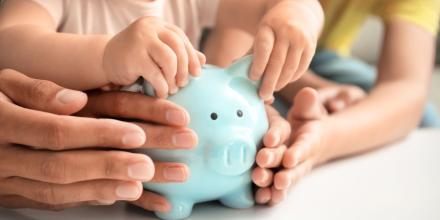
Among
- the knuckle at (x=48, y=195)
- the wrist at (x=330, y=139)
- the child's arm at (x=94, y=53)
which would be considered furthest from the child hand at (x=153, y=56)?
the wrist at (x=330, y=139)

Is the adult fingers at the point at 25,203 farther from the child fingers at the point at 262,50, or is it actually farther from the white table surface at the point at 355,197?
the child fingers at the point at 262,50

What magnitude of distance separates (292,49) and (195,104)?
3.6 inches

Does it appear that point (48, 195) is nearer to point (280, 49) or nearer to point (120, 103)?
point (120, 103)

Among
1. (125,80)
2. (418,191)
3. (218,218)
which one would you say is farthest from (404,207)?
(125,80)

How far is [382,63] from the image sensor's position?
83 centimetres

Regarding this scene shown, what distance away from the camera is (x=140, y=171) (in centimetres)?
43

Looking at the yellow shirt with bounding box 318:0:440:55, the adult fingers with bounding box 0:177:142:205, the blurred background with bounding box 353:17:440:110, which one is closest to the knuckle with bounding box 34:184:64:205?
the adult fingers with bounding box 0:177:142:205

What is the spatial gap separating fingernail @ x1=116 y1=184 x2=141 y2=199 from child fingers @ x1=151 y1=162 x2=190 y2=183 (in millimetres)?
19

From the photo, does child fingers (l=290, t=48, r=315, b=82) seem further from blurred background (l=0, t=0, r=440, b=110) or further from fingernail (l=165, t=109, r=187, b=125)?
blurred background (l=0, t=0, r=440, b=110)

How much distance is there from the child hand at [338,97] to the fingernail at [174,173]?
0.34 m

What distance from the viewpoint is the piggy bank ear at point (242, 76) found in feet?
1.57

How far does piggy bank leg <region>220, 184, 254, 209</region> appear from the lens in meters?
0.50

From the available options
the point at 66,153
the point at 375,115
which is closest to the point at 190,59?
the point at 66,153

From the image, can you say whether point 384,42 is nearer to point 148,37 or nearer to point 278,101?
point 278,101
